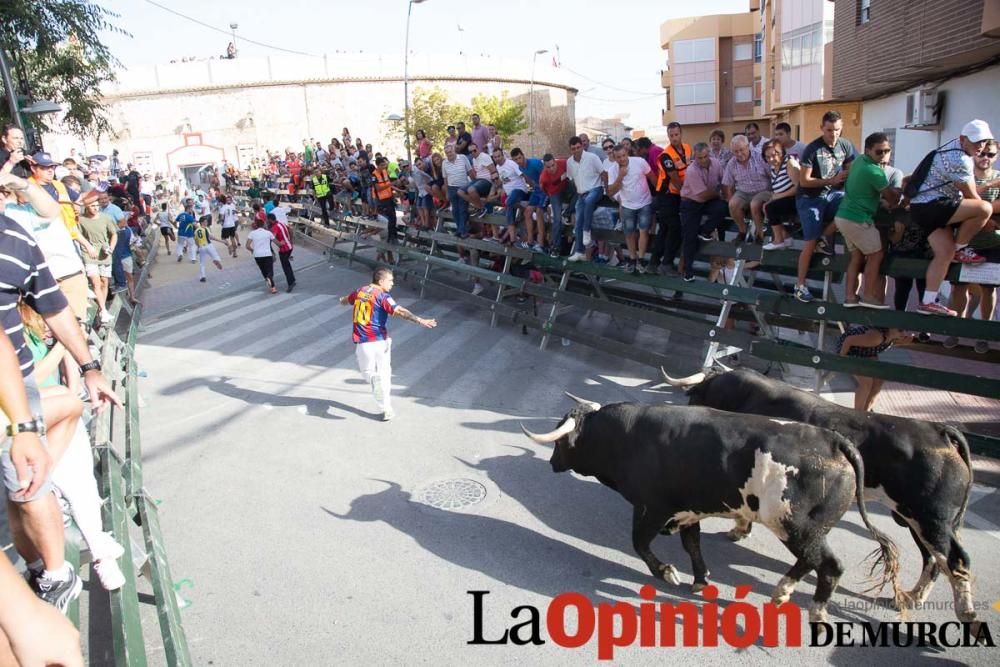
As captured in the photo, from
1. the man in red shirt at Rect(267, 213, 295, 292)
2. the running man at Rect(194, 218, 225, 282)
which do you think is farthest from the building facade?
the man in red shirt at Rect(267, 213, 295, 292)

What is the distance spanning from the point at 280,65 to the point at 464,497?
53.3 metres

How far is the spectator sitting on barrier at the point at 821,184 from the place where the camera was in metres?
7.63

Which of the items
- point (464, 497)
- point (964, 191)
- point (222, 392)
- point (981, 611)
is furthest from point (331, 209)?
point (981, 611)

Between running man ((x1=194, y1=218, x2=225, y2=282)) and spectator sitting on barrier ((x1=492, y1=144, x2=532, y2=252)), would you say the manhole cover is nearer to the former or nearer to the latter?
spectator sitting on barrier ((x1=492, y1=144, x2=532, y2=252))

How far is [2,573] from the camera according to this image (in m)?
2.04

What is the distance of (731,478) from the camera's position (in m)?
4.87

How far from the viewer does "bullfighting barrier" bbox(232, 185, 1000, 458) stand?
679 cm

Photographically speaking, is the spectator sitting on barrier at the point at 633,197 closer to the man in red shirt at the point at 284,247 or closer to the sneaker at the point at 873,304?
the sneaker at the point at 873,304

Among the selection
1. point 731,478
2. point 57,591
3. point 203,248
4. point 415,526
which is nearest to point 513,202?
point 415,526

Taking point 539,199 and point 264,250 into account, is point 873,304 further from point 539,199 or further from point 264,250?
point 264,250

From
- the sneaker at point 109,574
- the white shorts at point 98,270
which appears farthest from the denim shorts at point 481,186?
the sneaker at point 109,574

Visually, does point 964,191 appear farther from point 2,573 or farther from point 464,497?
point 2,573

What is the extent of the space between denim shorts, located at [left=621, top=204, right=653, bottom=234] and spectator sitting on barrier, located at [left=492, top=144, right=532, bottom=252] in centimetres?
214

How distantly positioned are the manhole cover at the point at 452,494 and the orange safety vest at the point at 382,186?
10658 millimetres
